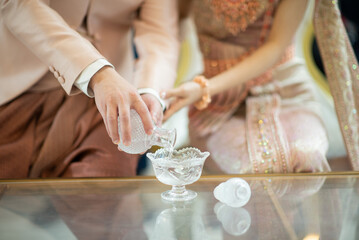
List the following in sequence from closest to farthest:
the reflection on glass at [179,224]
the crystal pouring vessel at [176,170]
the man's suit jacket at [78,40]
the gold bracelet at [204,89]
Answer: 1. the reflection on glass at [179,224]
2. the crystal pouring vessel at [176,170]
3. the man's suit jacket at [78,40]
4. the gold bracelet at [204,89]

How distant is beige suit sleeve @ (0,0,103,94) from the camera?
0.92m

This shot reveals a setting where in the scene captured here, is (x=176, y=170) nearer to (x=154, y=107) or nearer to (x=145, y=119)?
(x=145, y=119)

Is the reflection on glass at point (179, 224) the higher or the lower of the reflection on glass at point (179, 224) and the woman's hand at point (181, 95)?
the lower

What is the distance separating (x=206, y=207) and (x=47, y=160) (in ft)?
1.71

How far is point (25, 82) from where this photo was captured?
44.1 inches

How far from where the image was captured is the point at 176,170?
0.85 m

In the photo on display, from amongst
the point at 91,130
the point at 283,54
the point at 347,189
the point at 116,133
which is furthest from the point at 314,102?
the point at 116,133

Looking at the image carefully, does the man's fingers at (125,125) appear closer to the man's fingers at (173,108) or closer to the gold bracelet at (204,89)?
the man's fingers at (173,108)

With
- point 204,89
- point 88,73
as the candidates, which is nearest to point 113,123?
point 88,73

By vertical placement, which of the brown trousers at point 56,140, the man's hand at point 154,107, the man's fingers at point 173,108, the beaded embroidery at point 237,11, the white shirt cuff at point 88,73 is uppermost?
the beaded embroidery at point 237,11

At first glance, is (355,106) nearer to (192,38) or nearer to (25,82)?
(192,38)

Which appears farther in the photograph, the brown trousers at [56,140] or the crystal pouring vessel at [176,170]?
the brown trousers at [56,140]

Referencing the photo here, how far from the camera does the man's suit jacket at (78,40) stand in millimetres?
951

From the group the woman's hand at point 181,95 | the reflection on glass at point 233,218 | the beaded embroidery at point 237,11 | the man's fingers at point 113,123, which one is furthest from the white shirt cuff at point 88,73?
the beaded embroidery at point 237,11
